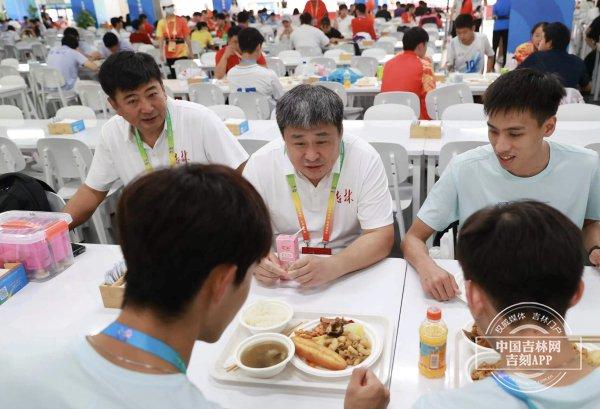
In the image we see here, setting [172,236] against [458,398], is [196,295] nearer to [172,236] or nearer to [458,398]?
[172,236]

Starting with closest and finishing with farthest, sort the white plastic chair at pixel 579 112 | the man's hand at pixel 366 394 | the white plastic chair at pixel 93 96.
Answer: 1. the man's hand at pixel 366 394
2. the white plastic chair at pixel 579 112
3. the white plastic chair at pixel 93 96

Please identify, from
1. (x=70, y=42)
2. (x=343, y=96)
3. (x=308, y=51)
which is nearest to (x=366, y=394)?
(x=343, y=96)

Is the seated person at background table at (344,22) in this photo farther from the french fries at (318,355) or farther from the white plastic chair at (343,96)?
the french fries at (318,355)

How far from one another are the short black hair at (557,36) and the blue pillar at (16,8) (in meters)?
19.0

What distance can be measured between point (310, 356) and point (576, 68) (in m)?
4.27

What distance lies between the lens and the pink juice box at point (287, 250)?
1.73 metres

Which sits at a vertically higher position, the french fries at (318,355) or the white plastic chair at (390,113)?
the white plastic chair at (390,113)

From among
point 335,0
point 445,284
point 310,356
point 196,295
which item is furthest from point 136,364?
point 335,0

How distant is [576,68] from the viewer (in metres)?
4.38

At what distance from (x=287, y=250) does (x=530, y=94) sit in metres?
0.97

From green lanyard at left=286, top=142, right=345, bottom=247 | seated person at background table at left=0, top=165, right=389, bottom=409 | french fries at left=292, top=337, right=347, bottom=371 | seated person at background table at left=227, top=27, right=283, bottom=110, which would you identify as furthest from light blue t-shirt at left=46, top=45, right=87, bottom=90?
seated person at background table at left=0, top=165, right=389, bottom=409

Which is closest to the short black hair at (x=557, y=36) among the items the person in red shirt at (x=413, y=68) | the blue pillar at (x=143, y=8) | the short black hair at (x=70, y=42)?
the person in red shirt at (x=413, y=68)

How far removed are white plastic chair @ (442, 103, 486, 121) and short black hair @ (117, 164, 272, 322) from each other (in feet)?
10.8

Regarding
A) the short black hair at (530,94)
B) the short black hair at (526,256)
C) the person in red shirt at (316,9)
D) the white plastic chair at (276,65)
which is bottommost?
the white plastic chair at (276,65)
